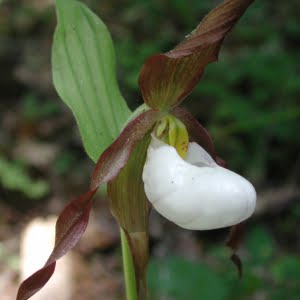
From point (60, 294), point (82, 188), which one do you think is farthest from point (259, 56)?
point (60, 294)

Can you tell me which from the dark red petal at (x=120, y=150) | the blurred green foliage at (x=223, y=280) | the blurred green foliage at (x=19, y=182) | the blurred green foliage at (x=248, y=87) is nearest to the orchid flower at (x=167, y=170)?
the dark red petal at (x=120, y=150)

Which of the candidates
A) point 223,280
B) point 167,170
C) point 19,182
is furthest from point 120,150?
point 19,182

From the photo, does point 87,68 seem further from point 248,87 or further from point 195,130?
point 248,87

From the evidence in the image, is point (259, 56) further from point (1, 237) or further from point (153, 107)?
point (153, 107)

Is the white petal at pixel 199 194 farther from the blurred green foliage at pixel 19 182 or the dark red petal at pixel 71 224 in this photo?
the blurred green foliage at pixel 19 182

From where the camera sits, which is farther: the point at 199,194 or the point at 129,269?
the point at 129,269

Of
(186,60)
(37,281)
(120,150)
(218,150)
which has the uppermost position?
(186,60)
